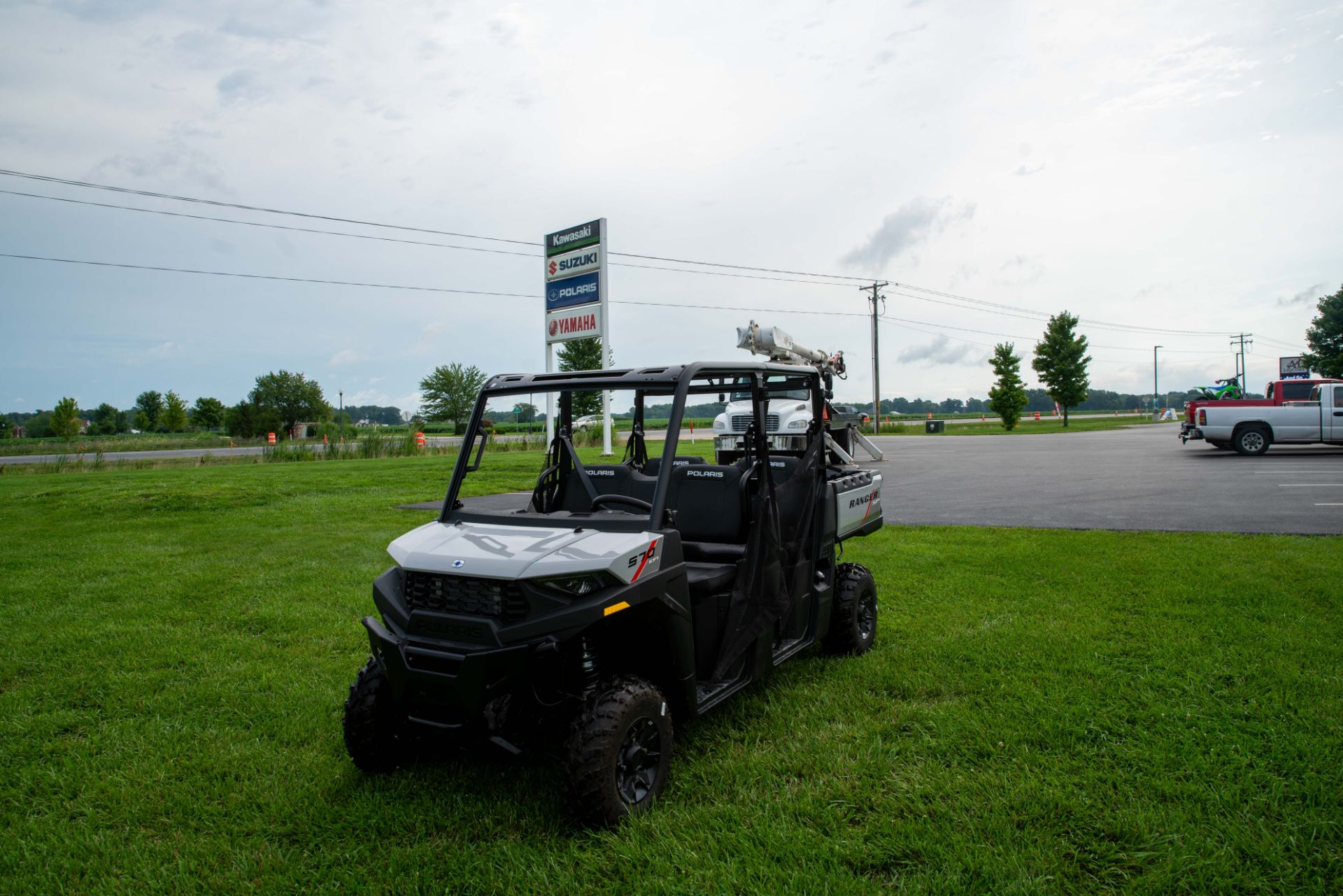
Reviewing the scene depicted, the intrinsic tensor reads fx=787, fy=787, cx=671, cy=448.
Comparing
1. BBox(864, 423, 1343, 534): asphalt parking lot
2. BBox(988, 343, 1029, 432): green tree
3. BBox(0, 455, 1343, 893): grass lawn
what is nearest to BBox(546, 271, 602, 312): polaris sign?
BBox(864, 423, 1343, 534): asphalt parking lot

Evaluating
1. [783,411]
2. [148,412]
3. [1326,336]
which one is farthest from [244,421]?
[1326,336]

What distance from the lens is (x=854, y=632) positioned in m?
5.16

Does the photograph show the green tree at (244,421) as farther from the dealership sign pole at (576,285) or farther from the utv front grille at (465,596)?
the utv front grille at (465,596)

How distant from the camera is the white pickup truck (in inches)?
764

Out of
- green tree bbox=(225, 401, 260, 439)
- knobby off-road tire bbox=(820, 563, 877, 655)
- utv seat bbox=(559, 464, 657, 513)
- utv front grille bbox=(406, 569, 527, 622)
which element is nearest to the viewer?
utv front grille bbox=(406, 569, 527, 622)

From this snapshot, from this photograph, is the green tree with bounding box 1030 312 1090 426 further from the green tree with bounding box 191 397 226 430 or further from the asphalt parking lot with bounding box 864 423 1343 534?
the green tree with bounding box 191 397 226 430

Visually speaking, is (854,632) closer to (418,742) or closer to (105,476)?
(418,742)

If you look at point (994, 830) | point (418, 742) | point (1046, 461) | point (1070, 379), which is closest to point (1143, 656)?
point (994, 830)

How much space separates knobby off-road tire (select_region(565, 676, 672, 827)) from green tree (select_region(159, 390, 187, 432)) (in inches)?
3396

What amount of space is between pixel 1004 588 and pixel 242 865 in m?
5.92

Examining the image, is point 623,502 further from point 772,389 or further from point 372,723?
point 372,723

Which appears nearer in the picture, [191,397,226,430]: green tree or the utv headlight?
the utv headlight

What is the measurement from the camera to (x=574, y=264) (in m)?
21.4

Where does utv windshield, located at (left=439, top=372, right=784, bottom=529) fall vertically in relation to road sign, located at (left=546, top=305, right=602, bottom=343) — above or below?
below
